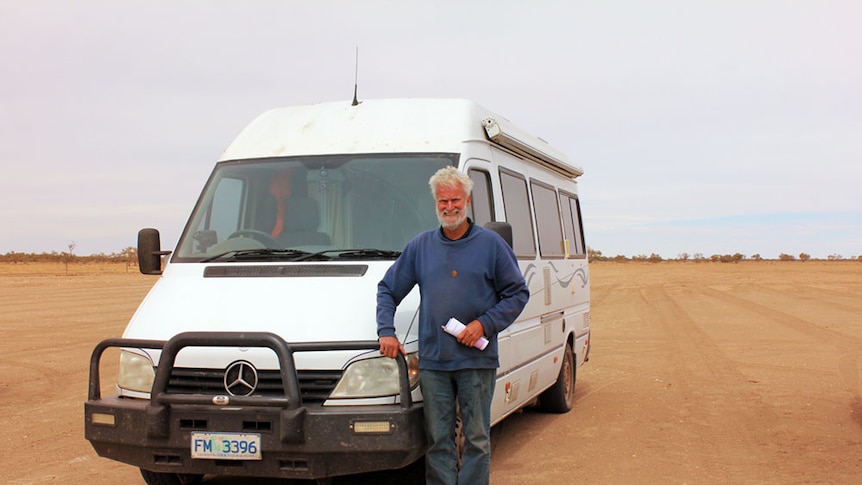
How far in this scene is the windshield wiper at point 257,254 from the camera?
6.54 meters

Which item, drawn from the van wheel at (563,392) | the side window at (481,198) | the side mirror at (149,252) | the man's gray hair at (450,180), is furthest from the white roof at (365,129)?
the van wheel at (563,392)

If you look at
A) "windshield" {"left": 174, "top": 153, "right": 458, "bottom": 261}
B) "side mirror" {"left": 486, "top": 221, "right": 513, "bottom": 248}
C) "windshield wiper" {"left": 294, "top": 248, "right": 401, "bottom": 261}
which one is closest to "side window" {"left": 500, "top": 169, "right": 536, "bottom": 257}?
"windshield" {"left": 174, "top": 153, "right": 458, "bottom": 261}

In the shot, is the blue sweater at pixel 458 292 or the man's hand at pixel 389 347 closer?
the man's hand at pixel 389 347

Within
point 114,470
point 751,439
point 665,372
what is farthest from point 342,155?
point 665,372

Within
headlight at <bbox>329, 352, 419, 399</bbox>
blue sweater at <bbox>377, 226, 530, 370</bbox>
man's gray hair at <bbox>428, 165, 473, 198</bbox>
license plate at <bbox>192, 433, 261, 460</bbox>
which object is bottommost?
license plate at <bbox>192, 433, 261, 460</bbox>

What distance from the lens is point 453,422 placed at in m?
5.65

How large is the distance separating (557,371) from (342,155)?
3621mm

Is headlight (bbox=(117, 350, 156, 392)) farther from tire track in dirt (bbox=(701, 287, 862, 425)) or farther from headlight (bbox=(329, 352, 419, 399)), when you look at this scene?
tire track in dirt (bbox=(701, 287, 862, 425))

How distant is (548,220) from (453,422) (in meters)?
4.43

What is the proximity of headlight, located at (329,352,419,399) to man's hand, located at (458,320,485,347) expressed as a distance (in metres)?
0.40

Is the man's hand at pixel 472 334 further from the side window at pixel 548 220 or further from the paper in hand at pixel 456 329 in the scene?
the side window at pixel 548 220

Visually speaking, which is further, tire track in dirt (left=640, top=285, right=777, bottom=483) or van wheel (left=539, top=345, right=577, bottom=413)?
van wheel (left=539, top=345, right=577, bottom=413)

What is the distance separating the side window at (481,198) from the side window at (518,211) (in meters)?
0.38

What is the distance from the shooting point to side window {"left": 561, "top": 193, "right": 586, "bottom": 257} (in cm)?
1093
